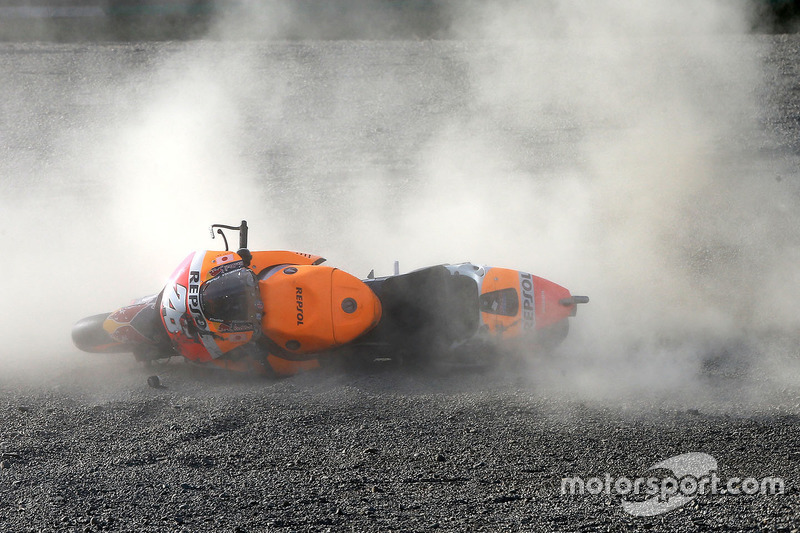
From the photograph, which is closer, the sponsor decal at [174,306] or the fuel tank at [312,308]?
the fuel tank at [312,308]

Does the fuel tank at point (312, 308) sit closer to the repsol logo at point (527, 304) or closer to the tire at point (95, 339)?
the repsol logo at point (527, 304)

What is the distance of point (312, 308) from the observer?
20.3 feet

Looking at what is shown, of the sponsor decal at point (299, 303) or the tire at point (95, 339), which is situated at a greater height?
the sponsor decal at point (299, 303)

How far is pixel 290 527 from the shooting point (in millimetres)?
4500

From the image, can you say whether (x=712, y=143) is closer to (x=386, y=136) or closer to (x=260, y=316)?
(x=386, y=136)

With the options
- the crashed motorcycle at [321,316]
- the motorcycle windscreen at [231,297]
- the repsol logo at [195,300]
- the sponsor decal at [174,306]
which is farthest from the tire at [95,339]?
the motorcycle windscreen at [231,297]

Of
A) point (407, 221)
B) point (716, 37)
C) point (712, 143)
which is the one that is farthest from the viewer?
point (716, 37)

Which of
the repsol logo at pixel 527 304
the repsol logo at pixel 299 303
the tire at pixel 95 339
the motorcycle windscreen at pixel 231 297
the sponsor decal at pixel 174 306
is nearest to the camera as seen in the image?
the motorcycle windscreen at pixel 231 297

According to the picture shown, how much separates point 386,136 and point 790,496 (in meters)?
8.38

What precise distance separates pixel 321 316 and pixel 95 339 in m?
2.15

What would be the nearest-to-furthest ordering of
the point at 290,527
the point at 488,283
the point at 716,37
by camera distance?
the point at 290,527 < the point at 488,283 < the point at 716,37

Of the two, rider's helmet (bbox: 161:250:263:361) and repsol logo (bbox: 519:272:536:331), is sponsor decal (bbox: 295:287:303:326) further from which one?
repsol logo (bbox: 519:272:536:331)

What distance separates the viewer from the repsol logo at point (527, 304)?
6547 mm

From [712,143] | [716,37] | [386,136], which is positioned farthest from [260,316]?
[716,37]
